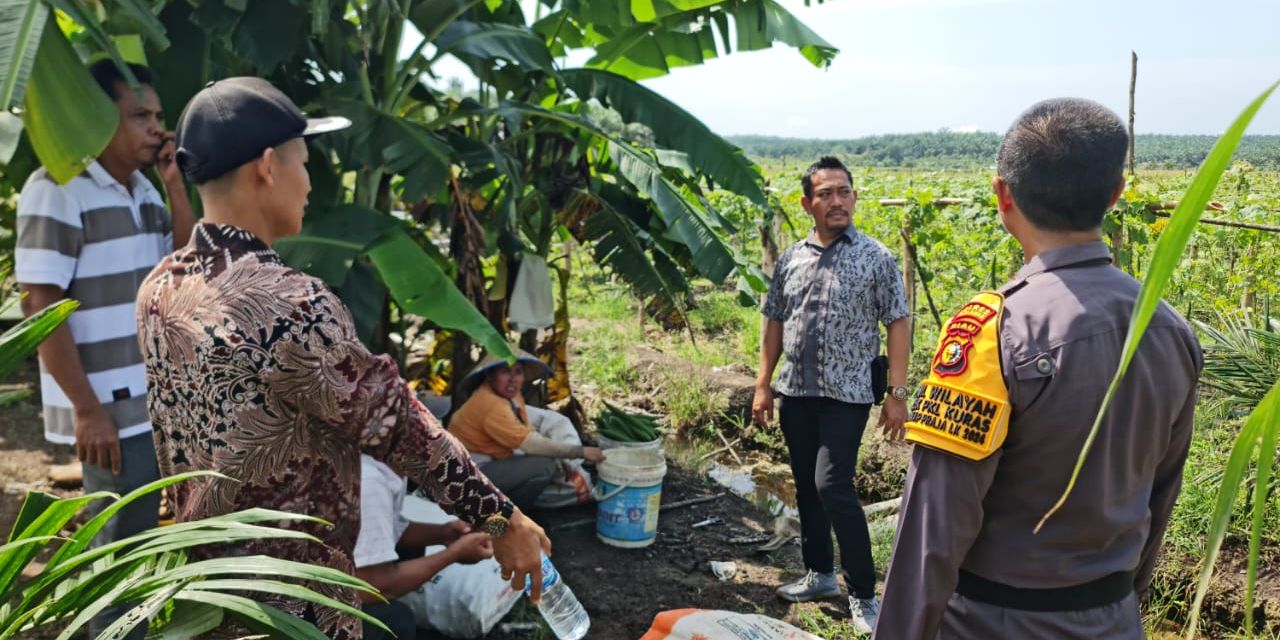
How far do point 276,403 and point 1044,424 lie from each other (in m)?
1.33

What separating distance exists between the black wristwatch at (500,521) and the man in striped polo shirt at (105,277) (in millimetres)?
1405

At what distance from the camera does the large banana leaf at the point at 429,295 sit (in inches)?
125

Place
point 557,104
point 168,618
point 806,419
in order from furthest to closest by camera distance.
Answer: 1. point 557,104
2. point 806,419
3. point 168,618

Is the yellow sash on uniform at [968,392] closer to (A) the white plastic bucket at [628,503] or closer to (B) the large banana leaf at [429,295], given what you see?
(B) the large banana leaf at [429,295]

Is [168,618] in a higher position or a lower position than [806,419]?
higher

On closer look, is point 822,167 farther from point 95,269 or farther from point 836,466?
point 95,269

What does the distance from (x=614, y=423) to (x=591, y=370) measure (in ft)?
9.20

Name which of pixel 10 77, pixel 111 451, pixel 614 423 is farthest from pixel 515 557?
pixel 614 423

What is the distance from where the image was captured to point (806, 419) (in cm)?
Result: 376

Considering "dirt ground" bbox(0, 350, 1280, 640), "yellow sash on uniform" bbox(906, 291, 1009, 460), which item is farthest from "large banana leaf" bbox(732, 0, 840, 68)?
"yellow sash on uniform" bbox(906, 291, 1009, 460)

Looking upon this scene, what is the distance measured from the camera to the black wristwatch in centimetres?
179

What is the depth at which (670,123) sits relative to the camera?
4.79 m

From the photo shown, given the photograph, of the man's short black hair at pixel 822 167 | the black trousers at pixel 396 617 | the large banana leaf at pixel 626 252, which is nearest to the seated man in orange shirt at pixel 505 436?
the large banana leaf at pixel 626 252

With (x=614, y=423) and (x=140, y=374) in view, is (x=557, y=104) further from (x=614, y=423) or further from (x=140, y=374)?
(x=140, y=374)
